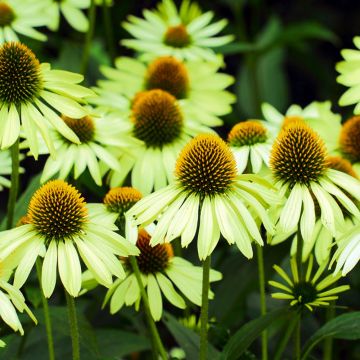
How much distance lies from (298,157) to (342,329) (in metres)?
0.27

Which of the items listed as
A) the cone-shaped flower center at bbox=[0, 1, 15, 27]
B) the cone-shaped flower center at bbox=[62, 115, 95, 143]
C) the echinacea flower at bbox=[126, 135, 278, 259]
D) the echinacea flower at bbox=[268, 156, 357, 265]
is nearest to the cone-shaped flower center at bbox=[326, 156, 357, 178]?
the echinacea flower at bbox=[268, 156, 357, 265]

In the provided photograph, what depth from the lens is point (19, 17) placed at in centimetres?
203

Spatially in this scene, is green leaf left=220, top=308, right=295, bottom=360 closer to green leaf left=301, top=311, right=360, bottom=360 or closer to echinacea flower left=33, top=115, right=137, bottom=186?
green leaf left=301, top=311, right=360, bottom=360

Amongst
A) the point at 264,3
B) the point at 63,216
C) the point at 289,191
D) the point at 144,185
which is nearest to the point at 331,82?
the point at 264,3

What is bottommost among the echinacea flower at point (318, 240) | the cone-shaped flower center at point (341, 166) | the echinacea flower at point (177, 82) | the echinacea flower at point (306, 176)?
the echinacea flower at point (318, 240)

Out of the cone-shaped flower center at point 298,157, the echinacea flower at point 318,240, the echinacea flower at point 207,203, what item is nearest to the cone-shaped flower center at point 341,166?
the echinacea flower at point 318,240

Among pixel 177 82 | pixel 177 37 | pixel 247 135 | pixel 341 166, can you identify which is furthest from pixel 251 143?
pixel 177 37

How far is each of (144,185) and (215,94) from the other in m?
0.43

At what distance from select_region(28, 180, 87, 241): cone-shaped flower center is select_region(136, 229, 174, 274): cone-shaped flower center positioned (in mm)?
195

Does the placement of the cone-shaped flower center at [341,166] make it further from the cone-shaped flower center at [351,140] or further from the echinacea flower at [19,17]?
the echinacea flower at [19,17]

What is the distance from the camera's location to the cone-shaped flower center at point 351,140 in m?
1.70

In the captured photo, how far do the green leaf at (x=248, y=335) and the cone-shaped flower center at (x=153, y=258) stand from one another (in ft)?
0.74

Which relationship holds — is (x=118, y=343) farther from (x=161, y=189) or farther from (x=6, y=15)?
(x=6, y=15)

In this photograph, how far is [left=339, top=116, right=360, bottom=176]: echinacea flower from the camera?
5.57 ft
